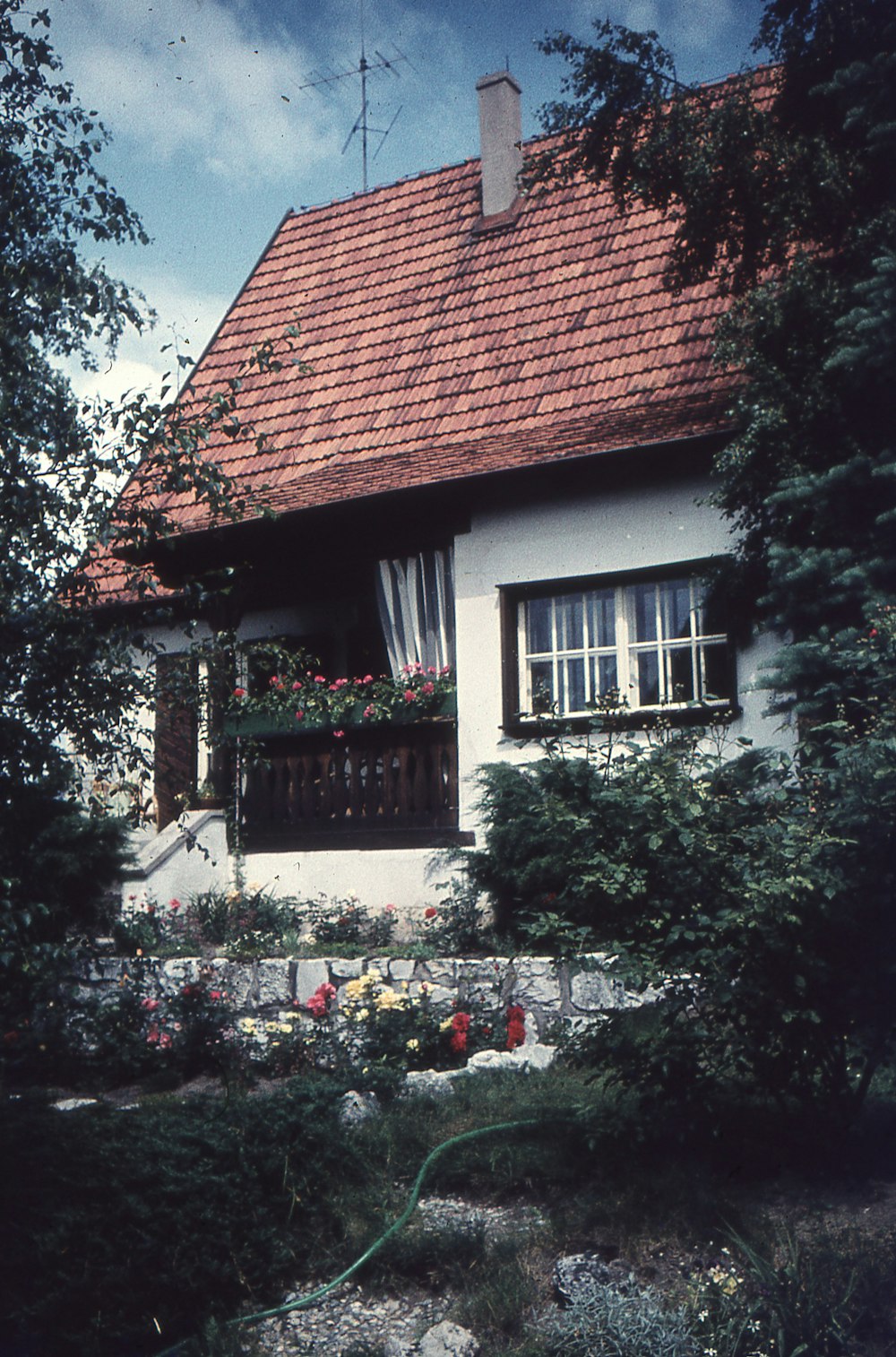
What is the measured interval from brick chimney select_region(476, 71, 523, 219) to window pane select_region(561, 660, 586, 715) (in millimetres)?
6471

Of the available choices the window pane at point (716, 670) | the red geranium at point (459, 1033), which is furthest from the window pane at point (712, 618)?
the red geranium at point (459, 1033)

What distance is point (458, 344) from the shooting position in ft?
47.0

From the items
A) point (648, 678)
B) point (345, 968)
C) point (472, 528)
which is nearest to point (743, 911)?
point (345, 968)

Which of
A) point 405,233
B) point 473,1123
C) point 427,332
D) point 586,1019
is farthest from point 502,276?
point 473,1123

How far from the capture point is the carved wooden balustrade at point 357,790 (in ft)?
39.5

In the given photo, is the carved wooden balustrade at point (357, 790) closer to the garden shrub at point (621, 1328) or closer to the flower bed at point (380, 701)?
the flower bed at point (380, 701)

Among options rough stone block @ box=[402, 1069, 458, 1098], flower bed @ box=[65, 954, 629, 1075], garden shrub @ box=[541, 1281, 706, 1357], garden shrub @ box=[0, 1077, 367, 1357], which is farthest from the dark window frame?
A: garden shrub @ box=[541, 1281, 706, 1357]

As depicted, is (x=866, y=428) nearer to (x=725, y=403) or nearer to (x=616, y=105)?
(x=725, y=403)

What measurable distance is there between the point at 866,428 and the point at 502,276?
6.57 m

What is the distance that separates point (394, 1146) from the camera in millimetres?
6582

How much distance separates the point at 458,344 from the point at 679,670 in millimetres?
4947

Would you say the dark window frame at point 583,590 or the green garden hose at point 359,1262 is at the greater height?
the dark window frame at point 583,590

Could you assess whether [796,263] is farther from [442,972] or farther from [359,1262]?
[359,1262]

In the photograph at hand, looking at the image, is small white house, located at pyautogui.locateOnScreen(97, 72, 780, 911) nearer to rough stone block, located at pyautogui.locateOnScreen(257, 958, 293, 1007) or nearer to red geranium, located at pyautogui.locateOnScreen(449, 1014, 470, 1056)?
rough stone block, located at pyautogui.locateOnScreen(257, 958, 293, 1007)
